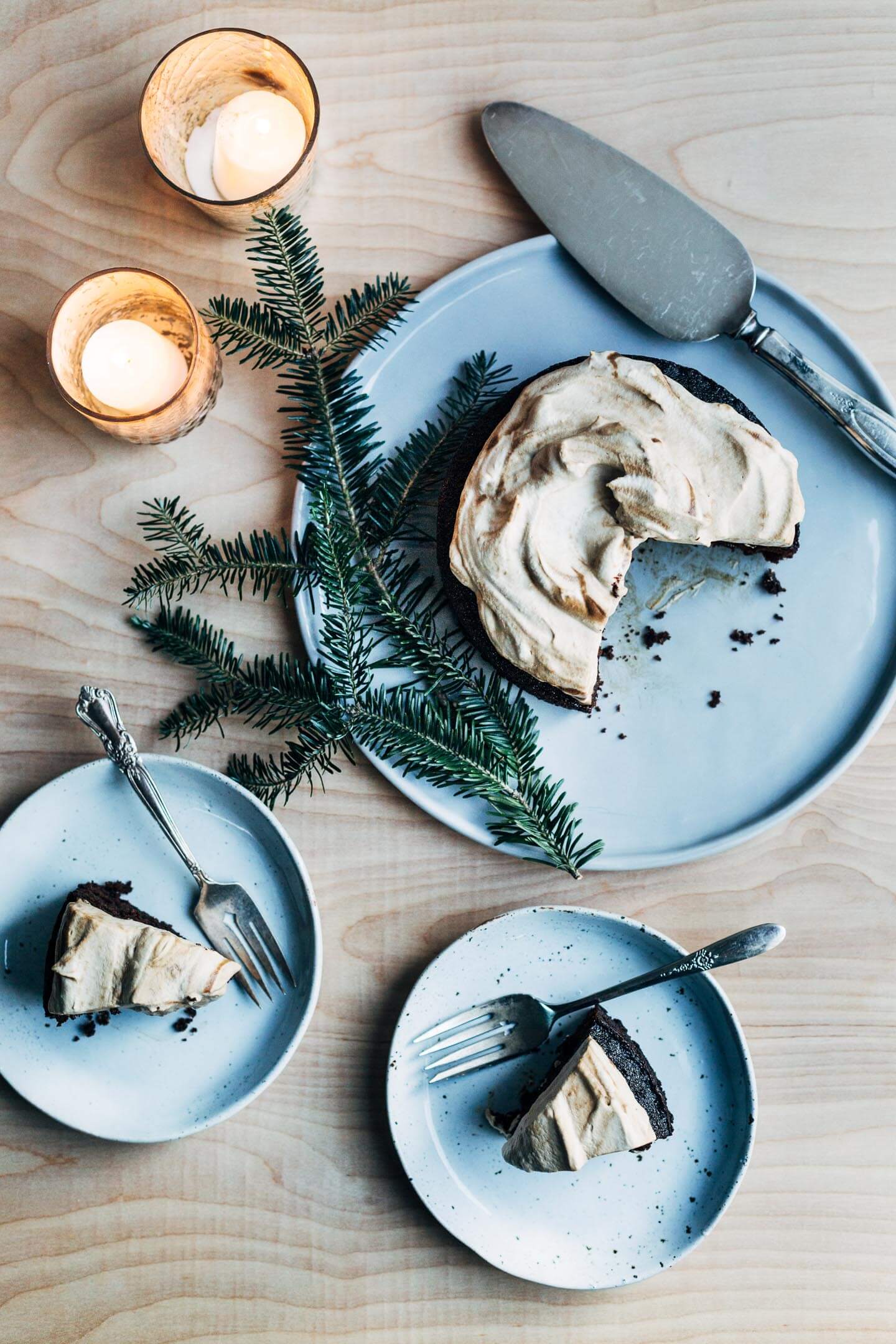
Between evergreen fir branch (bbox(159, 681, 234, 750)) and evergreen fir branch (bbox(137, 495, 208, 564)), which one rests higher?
evergreen fir branch (bbox(137, 495, 208, 564))

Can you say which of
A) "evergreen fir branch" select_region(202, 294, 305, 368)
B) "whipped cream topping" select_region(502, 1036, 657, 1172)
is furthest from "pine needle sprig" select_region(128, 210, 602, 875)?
"whipped cream topping" select_region(502, 1036, 657, 1172)

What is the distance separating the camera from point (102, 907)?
1120 mm

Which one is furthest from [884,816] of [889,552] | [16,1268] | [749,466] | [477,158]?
[16,1268]

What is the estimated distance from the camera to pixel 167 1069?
44.8 inches

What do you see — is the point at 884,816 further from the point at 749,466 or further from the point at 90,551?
the point at 90,551

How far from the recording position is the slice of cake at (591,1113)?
1.03 m

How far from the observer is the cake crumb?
1158 millimetres

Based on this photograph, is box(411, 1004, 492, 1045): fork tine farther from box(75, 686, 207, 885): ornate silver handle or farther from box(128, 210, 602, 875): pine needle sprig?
box(75, 686, 207, 885): ornate silver handle

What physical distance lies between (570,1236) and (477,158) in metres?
1.33

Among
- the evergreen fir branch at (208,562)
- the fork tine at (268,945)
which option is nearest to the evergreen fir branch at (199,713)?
the evergreen fir branch at (208,562)

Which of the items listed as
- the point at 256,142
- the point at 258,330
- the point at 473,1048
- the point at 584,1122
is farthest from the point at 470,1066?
the point at 256,142

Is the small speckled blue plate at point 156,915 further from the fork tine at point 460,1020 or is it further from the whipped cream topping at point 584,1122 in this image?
the whipped cream topping at point 584,1122

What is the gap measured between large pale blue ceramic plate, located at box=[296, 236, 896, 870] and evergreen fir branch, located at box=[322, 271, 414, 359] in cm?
2

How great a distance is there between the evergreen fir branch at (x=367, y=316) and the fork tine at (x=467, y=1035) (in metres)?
0.82
